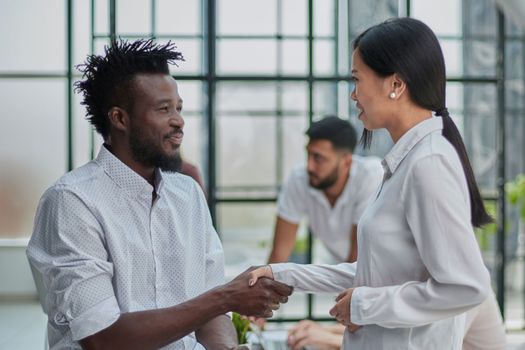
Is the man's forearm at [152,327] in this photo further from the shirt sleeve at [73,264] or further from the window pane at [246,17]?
the window pane at [246,17]

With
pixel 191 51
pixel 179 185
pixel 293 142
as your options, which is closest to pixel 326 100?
pixel 293 142

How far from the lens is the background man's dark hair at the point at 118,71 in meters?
2.28

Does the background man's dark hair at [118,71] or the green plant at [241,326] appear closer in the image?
the background man's dark hair at [118,71]

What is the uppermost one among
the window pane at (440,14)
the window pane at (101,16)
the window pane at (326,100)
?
the window pane at (440,14)

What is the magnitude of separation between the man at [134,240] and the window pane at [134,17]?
7.98ft

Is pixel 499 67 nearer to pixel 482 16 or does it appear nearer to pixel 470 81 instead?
pixel 470 81

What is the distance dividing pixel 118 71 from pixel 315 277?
717 millimetres

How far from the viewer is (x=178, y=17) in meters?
5.16

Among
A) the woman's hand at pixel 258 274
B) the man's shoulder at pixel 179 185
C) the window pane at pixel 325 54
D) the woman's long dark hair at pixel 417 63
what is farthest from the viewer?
the window pane at pixel 325 54

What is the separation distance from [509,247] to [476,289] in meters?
7.13

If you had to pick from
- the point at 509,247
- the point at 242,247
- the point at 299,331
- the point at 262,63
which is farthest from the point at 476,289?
the point at 509,247

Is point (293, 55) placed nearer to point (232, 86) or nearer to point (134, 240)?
point (232, 86)

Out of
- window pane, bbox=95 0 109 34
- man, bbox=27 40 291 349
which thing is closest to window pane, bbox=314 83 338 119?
window pane, bbox=95 0 109 34

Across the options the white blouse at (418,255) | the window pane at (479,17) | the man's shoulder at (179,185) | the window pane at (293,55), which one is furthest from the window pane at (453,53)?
the white blouse at (418,255)
